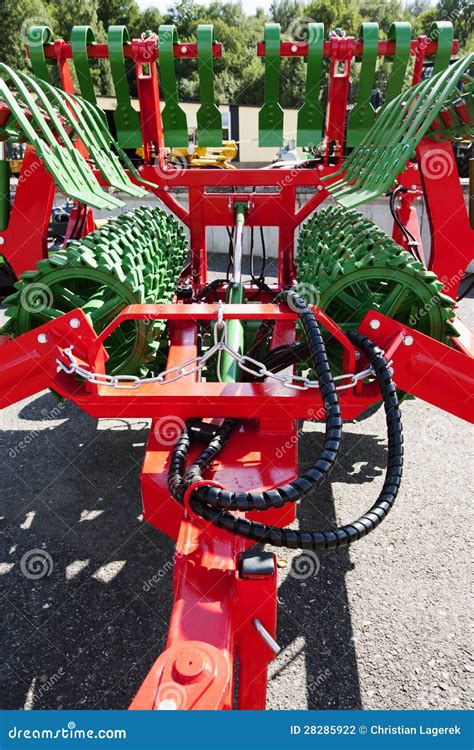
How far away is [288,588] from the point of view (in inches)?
105

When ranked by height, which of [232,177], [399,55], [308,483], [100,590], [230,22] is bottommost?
[100,590]

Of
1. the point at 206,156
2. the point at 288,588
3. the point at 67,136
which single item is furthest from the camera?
the point at 206,156

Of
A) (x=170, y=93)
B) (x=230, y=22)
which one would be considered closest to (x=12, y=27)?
(x=230, y=22)

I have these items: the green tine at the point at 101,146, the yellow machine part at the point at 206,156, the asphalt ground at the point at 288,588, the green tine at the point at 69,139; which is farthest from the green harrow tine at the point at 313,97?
the yellow machine part at the point at 206,156

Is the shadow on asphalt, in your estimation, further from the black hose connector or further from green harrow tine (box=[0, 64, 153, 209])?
green harrow tine (box=[0, 64, 153, 209])

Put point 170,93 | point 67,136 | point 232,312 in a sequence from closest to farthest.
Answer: point 232,312 → point 67,136 → point 170,93

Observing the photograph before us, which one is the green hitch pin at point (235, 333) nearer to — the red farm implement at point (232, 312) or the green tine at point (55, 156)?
the red farm implement at point (232, 312)

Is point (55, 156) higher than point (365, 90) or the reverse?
the reverse

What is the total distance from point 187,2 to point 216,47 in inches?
2095

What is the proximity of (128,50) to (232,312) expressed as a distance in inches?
102

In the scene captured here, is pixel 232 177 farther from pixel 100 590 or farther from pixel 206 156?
pixel 206 156

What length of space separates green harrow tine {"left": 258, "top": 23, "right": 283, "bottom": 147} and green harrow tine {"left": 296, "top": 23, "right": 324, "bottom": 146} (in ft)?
0.52

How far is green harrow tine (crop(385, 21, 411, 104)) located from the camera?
11.9 ft

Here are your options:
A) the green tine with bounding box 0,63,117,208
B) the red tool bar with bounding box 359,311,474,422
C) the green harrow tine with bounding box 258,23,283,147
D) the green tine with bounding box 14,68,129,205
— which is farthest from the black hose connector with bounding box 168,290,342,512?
the green harrow tine with bounding box 258,23,283,147
